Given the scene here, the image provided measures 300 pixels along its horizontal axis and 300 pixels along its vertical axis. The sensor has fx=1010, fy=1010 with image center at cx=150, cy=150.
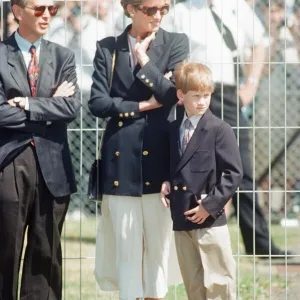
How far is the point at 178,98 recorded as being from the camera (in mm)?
5578

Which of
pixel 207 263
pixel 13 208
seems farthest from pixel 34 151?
pixel 207 263

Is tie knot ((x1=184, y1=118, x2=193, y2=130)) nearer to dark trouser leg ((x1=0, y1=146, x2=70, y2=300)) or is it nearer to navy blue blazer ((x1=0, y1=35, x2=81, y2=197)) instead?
navy blue blazer ((x1=0, y1=35, x2=81, y2=197))

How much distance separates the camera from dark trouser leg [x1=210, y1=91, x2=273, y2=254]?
289 inches

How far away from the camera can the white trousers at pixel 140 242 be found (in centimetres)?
567

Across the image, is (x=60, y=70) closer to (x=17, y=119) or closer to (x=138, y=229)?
(x=17, y=119)

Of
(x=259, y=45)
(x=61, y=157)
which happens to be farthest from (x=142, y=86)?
(x=259, y=45)

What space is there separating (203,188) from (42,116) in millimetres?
961

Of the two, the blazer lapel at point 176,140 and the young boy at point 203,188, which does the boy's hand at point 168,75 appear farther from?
the blazer lapel at point 176,140

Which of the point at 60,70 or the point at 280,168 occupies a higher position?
the point at 60,70

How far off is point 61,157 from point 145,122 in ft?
1.68

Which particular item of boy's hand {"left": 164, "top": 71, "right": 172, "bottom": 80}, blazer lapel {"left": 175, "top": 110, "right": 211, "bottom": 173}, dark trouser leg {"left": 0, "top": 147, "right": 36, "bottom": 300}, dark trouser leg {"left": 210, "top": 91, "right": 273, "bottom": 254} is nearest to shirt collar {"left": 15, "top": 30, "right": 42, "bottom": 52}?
dark trouser leg {"left": 0, "top": 147, "right": 36, "bottom": 300}

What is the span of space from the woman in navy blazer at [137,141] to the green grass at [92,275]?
54 centimetres

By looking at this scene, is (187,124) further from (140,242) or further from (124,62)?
(140,242)

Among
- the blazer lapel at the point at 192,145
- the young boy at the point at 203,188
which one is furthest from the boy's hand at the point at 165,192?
the blazer lapel at the point at 192,145
